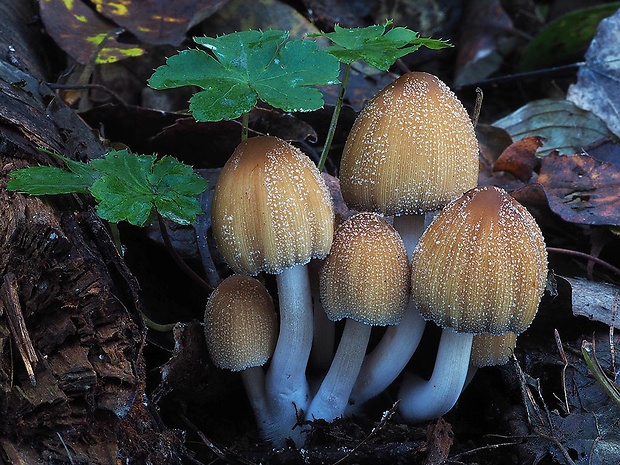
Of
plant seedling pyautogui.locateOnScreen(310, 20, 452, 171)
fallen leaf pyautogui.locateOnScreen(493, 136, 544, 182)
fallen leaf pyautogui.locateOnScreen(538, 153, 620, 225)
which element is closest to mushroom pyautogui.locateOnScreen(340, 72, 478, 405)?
plant seedling pyautogui.locateOnScreen(310, 20, 452, 171)

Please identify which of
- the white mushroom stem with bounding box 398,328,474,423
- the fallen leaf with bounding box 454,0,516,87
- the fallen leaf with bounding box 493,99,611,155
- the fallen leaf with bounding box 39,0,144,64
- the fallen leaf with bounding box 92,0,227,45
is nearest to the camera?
the white mushroom stem with bounding box 398,328,474,423

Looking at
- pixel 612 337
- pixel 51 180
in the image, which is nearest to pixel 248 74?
pixel 51 180

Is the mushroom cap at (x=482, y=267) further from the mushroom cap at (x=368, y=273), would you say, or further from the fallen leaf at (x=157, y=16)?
the fallen leaf at (x=157, y=16)

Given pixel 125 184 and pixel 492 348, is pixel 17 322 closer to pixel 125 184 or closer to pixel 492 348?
pixel 125 184

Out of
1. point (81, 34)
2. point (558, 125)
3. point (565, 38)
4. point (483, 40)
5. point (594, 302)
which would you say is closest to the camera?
point (594, 302)

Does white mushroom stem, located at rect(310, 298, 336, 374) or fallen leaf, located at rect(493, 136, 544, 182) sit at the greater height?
fallen leaf, located at rect(493, 136, 544, 182)

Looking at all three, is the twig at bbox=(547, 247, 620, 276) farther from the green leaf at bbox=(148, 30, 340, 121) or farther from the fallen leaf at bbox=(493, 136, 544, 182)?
the green leaf at bbox=(148, 30, 340, 121)

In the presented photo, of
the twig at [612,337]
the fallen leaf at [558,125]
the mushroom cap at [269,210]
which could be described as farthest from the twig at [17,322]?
the fallen leaf at [558,125]
